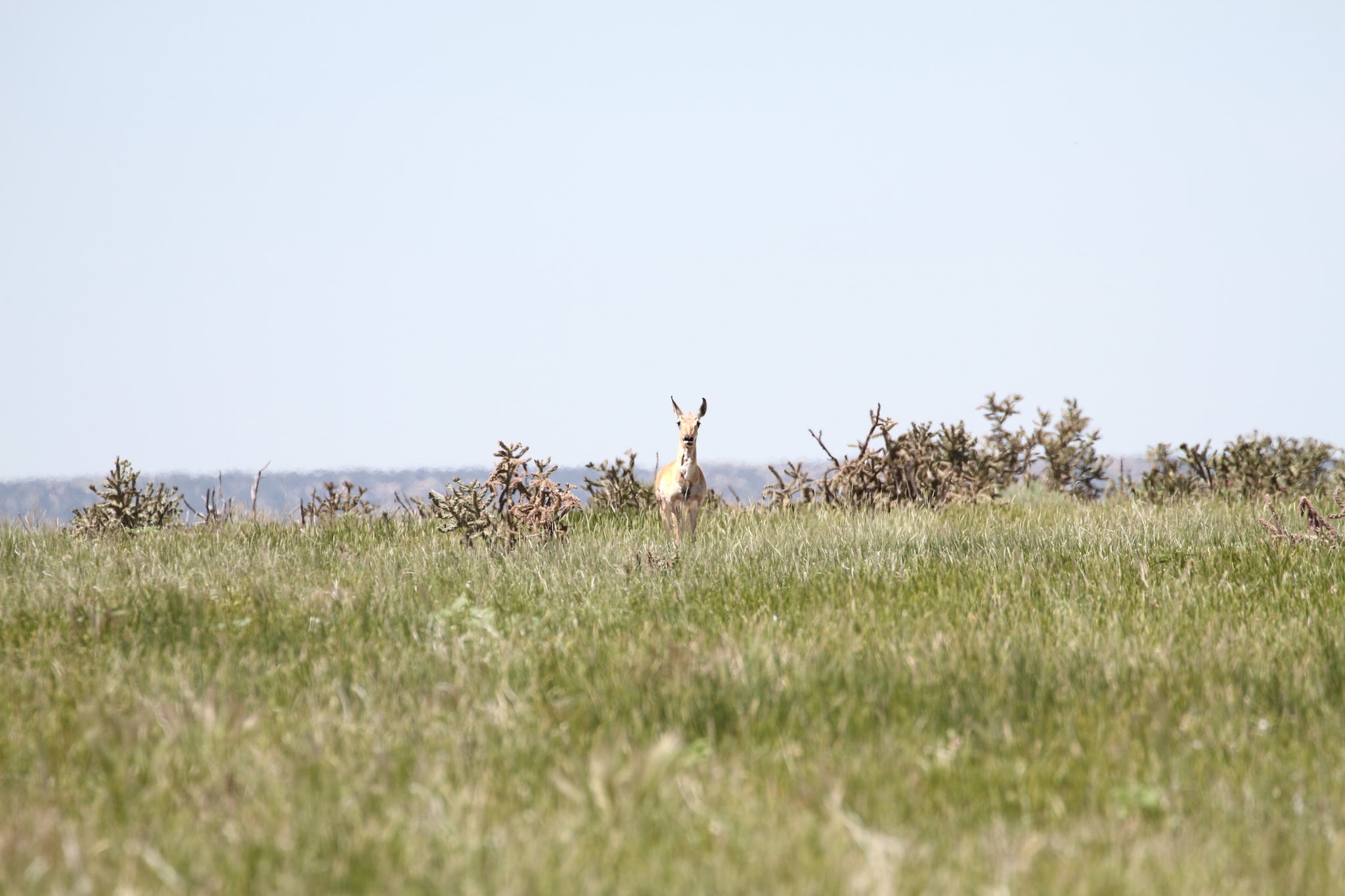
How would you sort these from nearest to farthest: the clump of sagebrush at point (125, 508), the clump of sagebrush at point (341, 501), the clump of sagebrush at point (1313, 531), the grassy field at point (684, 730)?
the grassy field at point (684, 730) → the clump of sagebrush at point (1313, 531) → the clump of sagebrush at point (125, 508) → the clump of sagebrush at point (341, 501)

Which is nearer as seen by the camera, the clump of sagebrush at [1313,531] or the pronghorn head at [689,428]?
the clump of sagebrush at [1313,531]

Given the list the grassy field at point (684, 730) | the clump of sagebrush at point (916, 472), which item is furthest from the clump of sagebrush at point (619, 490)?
the grassy field at point (684, 730)

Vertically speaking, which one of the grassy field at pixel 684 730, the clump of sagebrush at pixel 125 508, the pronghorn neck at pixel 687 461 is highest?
the pronghorn neck at pixel 687 461

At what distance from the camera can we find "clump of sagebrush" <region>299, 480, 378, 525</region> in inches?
515

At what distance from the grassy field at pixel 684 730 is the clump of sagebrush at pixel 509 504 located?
1777 mm

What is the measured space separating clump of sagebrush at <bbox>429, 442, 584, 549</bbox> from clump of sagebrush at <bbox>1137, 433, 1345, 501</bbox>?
371 inches

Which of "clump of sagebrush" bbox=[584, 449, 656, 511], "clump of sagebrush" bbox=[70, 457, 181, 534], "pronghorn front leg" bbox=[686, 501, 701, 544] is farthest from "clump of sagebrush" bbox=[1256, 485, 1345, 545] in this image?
"clump of sagebrush" bbox=[70, 457, 181, 534]

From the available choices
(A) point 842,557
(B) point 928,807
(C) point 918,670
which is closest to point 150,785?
(B) point 928,807

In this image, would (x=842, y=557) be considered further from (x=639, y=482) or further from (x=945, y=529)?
(x=639, y=482)

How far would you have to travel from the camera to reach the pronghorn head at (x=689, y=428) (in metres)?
10.0

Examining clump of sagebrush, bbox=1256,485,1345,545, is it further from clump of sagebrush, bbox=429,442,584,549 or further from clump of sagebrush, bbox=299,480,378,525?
clump of sagebrush, bbox=299,480,378,525

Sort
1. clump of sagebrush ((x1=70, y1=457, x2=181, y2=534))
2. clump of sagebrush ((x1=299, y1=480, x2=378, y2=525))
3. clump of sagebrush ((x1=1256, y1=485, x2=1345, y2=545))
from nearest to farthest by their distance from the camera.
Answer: clump of sagebrush ((x1=1256, y1=485, x2=1345, y2=545))
clump of sagebrush ((x1=70, y1=457, x2=181, y2=534))
clump of sagebrush ((x1=299, y1=480, x2=378, y2=525))

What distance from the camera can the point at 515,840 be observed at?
3150 mm

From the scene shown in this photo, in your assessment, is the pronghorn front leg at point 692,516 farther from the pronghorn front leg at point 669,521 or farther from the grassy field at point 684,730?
the grassy field at point 684,730
